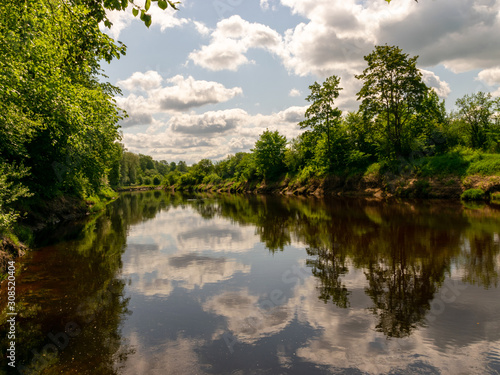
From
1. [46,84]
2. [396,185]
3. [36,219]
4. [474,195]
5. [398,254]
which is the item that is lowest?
[398,254]

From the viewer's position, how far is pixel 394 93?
1513 inches

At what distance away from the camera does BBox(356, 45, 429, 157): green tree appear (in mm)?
36969

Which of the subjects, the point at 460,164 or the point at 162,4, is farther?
the point at 460,164

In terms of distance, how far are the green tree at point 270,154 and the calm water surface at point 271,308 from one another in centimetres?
5924

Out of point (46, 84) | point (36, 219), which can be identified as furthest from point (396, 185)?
point (36, 219)

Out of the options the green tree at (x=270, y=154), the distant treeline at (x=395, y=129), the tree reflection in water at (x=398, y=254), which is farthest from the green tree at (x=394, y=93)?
the green tree at (x=270, y=154)

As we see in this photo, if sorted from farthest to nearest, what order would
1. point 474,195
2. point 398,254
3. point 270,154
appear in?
1. point 270,154
2. point 474,195
3. point 398,254

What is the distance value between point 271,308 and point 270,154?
67644mm

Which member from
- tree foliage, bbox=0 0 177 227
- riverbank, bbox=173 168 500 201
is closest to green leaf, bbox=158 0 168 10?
tree foliage, bbox=0 0 177 227

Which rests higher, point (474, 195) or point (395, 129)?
point (395, 129)

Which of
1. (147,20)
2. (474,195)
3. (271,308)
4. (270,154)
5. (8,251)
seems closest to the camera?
(147,20)

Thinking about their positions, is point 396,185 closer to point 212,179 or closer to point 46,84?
point 46,84

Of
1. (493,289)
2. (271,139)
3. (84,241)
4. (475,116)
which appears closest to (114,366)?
(493,289)

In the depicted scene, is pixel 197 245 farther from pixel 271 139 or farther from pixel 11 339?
pixel 271 139
